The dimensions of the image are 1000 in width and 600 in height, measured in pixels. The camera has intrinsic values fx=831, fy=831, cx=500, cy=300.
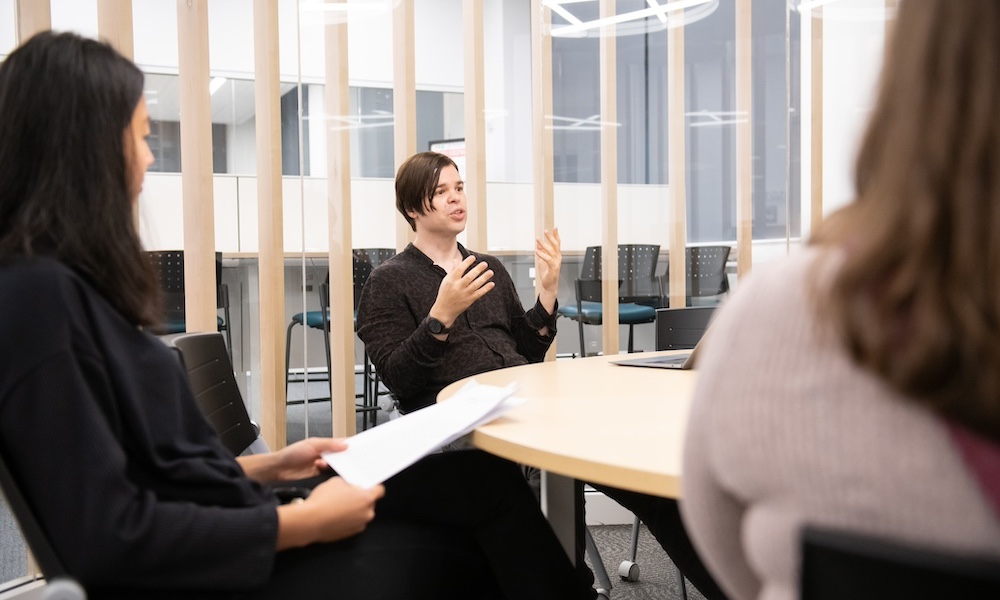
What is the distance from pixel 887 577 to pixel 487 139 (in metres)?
3.40

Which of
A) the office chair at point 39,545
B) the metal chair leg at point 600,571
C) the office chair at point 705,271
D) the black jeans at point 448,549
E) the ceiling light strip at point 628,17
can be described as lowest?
the metal chair leg at point 600,571

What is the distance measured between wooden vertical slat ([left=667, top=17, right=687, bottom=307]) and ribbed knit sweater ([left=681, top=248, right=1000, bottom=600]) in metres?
3.34

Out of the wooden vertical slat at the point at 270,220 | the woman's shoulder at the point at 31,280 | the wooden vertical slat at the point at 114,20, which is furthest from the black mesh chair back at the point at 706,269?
the woman's shoulder at the point at 31,280

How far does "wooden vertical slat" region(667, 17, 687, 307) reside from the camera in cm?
380

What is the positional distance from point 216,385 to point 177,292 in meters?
2.15

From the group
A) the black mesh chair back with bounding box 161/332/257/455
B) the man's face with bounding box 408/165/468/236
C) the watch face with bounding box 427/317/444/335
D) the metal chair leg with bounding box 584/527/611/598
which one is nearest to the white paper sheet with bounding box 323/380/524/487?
the black mesh chair back with bounding box 161/332/257/455

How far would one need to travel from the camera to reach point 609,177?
3768mm

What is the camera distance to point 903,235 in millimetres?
532

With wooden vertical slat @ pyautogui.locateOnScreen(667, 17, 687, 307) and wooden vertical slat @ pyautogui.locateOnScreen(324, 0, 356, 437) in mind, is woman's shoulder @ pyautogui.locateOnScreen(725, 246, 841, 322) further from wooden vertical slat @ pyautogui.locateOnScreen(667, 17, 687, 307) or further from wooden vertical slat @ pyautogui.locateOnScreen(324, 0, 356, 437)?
wooden vertical slat @ pyautogui.locateOnScreen(667, 17, 687, 307)

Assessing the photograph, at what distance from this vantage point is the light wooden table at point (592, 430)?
3.38ft

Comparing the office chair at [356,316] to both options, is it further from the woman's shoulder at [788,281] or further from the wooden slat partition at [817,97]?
the woman's shoulder at [788,281]

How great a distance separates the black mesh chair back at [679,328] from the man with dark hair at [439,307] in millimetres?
381

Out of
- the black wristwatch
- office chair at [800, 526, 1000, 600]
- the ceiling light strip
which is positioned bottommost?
office chair at [800, 526, 1000, 600]

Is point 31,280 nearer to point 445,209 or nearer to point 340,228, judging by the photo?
→ point 445,209
